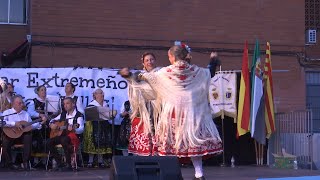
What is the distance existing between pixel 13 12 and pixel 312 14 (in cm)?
848

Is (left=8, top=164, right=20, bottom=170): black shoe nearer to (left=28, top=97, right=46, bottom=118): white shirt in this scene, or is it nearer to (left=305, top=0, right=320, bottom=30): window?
(left=28, top=97, right=46, bottom=118): white shirt

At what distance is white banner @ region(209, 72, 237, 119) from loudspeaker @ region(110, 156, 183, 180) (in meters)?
7.03

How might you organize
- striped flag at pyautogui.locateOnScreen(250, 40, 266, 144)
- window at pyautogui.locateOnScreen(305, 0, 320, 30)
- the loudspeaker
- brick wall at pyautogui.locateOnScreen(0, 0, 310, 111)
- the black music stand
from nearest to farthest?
1. the loudspeaker
2. the black music stand
3. striped flag at pyautogui.locateOnScreen(250, 40, 266, 144)
4. brick wall at pyautogui.locateOnScreen(0, 0, 310, 111)
5. window at pyautogui.locateOnScreen(305, 0, 320, 30)

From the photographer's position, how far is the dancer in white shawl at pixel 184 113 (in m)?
6.56

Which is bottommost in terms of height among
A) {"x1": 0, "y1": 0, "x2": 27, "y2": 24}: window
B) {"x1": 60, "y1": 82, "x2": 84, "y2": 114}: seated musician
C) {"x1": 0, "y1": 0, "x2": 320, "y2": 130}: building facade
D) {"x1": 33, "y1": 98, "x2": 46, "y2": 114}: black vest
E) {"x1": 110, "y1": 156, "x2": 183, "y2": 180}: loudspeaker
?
{"x1": 110, "y1": 156, "x2": 183, "y2": 180}: loudspeaker

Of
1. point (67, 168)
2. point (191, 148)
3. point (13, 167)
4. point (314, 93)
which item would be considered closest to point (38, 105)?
point (13, 167)

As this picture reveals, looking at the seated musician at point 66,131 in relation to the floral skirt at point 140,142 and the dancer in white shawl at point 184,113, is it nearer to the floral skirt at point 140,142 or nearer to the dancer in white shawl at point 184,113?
the floral skirt at point 140,142

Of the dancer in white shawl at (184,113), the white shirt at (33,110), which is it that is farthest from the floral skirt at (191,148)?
the white shirt at (33,110)

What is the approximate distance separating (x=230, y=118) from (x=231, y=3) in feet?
13.1

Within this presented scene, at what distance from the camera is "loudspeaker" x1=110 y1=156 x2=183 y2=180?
4.67 m

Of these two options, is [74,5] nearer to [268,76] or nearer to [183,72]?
[268,76]

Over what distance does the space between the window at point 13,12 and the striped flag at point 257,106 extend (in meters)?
7.05

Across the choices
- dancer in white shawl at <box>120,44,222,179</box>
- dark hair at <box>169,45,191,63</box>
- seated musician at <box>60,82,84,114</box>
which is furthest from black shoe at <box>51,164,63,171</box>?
dark hair at <box>169,45,191,63</box>

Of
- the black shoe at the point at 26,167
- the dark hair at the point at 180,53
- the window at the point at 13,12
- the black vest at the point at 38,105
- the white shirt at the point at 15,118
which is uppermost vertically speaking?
the window at the point at 13,12
